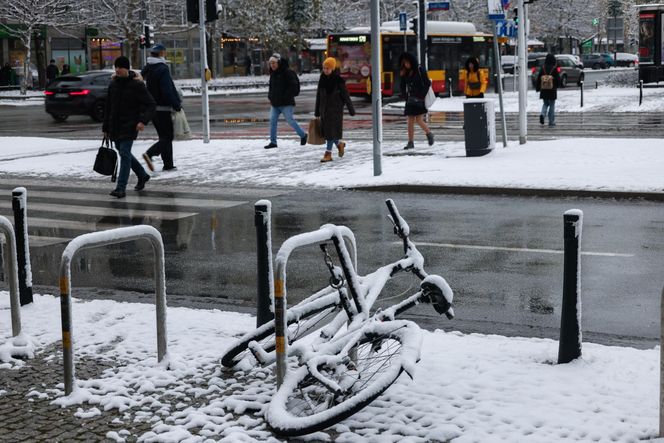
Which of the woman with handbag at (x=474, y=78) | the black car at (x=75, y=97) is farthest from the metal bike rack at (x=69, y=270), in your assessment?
the black car at (x=75, y=97)

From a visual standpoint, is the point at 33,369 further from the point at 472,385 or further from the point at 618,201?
the point at 618,201

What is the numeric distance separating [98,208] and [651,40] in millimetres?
33198

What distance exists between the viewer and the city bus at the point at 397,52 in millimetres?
41781

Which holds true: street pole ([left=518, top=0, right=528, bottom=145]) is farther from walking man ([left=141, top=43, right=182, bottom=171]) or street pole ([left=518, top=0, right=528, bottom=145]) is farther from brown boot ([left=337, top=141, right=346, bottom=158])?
walking man ([left=141, top=43, right=182, bottom=171])

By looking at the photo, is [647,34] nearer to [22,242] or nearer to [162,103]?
[162,103]

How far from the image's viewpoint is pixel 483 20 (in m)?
82.9

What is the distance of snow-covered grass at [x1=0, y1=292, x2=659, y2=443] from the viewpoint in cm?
489

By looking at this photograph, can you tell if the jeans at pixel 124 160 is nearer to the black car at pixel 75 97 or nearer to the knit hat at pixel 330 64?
the knit hat at pixel 330 64

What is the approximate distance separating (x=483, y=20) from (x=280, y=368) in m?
80.6

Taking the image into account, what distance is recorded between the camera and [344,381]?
5020mm

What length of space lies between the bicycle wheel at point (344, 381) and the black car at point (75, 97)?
28289 mm

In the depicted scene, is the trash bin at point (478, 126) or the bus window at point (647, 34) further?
the bus window at point (647, 34)

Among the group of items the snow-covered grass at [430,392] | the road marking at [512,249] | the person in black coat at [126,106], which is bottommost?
the snow-covered grass at [430,392]

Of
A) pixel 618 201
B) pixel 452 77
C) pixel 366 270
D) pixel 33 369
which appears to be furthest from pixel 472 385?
pixel 452 77
